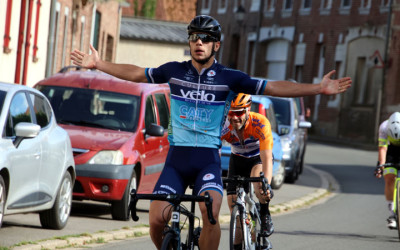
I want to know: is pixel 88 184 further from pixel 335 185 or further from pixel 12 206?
pixel 335 185

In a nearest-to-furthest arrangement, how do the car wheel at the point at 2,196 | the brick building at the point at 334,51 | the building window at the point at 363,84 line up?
the car wheel at the point at 2,196 → the brick building at the point at 334,51 → the building window at the point at 363,84

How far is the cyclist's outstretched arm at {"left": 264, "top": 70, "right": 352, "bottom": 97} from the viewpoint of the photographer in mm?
7031

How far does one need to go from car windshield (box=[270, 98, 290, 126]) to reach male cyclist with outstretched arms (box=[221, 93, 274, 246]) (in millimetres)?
13204

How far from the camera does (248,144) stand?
32.5 feet

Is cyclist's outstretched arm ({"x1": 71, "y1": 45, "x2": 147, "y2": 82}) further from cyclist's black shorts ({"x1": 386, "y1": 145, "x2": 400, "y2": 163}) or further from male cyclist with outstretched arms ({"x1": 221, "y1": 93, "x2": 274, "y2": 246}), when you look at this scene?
cyclist's black shorts ({"x1": 386, "y1": 145, "x2": 400, "y2": 163})

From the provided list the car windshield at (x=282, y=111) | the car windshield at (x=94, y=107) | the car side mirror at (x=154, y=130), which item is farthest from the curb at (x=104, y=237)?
the car windshield at (x=282, y=111)

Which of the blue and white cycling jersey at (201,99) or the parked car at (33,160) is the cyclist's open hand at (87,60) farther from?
the parked car at (33,160)

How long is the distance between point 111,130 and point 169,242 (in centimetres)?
741

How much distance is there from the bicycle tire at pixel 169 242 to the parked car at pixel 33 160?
365 cm

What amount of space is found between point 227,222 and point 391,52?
1357 inches

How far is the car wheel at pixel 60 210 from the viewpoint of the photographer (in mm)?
11730

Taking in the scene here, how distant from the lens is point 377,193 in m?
22.5

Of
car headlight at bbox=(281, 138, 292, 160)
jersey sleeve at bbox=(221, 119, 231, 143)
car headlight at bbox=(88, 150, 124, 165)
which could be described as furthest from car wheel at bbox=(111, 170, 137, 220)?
car headlight at bbox=(281, 138, 292, 160)

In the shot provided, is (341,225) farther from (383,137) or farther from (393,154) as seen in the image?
(383,137)
